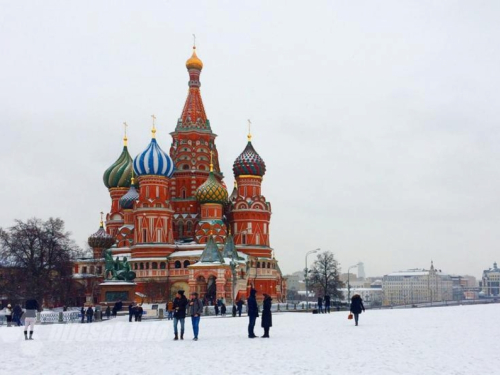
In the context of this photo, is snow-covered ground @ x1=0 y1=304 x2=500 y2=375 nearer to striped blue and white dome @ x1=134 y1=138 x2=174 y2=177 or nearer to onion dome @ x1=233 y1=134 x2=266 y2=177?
striped blue and white dome @ x1=134 y1=138 x2=174 y2=177

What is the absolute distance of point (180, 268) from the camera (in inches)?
2571

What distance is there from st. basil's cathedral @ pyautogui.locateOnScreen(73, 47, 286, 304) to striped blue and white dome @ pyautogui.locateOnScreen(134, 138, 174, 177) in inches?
3.9

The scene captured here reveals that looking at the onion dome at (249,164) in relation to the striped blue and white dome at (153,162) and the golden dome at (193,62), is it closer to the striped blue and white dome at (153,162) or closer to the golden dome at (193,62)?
the striped blue and white dome at (153,162)

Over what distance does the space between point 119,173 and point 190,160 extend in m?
10.8

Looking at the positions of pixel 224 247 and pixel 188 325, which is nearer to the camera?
pixel 188 325

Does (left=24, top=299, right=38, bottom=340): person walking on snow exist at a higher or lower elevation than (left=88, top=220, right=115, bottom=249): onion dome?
lower

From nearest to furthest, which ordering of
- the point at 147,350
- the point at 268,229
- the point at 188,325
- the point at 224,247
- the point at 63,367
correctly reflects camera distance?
the point at 63,367
the point at 147,350
the point at 188,325
the point at 224,247
the point at 268,229

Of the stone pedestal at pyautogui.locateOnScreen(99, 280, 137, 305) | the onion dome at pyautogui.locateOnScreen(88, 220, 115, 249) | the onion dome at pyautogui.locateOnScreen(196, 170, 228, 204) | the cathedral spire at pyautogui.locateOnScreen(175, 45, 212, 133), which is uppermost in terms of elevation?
the cathedral spire at pyautogui.locateOnScreen(175, 45, 212, 133)

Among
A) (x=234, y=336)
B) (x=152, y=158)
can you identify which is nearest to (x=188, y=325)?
(x=234, y=336)

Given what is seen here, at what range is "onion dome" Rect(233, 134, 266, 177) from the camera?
7306cm

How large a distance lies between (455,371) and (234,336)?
383 inches

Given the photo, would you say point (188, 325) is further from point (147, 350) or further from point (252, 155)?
point (252, 155)

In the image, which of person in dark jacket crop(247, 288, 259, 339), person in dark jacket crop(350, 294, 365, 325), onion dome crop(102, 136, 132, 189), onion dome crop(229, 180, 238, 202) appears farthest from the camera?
onion dome crop(102, 136, 132, 189)

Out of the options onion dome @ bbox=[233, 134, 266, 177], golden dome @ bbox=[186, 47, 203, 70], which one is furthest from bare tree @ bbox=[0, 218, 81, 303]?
golden dome @ bbox=[186, 47, 203, 70]
